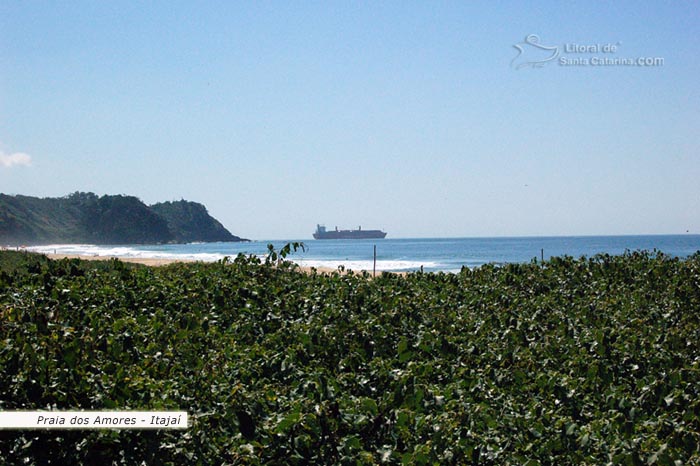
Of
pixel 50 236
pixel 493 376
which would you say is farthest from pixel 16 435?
pixel 50 236

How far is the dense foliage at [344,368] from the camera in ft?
12.9

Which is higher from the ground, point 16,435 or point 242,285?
point 242,285

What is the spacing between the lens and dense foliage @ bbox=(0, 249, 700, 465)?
12.9ft

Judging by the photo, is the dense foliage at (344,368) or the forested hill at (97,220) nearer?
the dense foliage at (344,368)

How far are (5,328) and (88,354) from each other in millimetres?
1193

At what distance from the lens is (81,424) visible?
3943mm

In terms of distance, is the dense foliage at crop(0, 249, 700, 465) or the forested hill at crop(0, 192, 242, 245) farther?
the forested hill at crop(0, 192, 242, 245)

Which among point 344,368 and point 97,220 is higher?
point 97,220

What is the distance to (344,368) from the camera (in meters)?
5.56

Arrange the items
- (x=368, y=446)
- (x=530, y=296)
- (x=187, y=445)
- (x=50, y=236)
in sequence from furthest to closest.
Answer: (x=50, y=236)
(x=530, y=296)
(x=368, y=446)
(x=187, y=445)

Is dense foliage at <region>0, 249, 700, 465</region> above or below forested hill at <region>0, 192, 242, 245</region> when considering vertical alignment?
below

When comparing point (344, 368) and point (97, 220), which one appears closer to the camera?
point (344, 368)

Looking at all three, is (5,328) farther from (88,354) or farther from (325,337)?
(325,337)

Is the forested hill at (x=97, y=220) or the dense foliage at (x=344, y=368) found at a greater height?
the forested hill at (x=97, y=220)
